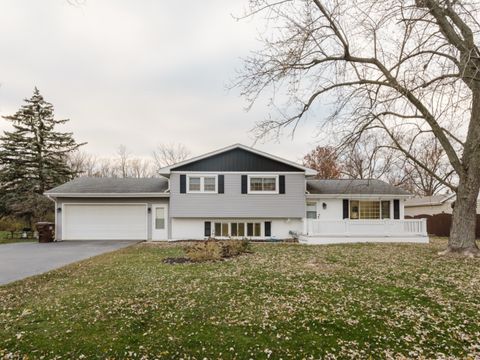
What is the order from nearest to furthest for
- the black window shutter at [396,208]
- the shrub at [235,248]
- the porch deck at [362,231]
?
the shrub at [235,248] → the porch deck at [362,231] → the black window shutter at [396,208]

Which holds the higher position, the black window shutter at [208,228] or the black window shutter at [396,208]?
the black window shutter at [396,208]

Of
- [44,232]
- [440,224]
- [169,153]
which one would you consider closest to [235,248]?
[44,232]

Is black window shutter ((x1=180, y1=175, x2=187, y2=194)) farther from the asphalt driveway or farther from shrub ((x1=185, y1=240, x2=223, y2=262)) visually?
shrub ((x1=185, y1=240, x2=223, y2=262))

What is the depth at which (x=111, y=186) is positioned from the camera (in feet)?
60.3

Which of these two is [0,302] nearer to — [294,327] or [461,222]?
[294,327]

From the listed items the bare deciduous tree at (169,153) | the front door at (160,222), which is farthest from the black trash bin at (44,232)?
the bare deciduous tree at (169,153)

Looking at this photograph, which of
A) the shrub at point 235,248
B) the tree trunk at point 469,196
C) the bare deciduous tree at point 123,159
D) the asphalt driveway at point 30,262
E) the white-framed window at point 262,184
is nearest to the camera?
the asphalt driveway at point 30,262

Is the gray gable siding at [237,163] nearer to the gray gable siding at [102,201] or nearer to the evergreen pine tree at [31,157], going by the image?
the gray gable siding at [102,201]

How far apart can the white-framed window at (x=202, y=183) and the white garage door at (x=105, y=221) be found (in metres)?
2.92

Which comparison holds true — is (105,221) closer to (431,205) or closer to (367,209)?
(367,209)

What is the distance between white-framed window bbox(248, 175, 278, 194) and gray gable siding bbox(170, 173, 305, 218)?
0.21 m

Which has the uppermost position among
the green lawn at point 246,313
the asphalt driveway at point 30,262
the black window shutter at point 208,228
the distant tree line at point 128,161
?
the distant tree line at point 128,161

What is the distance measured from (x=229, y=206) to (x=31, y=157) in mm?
18513

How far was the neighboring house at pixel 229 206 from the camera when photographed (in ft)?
54.7
